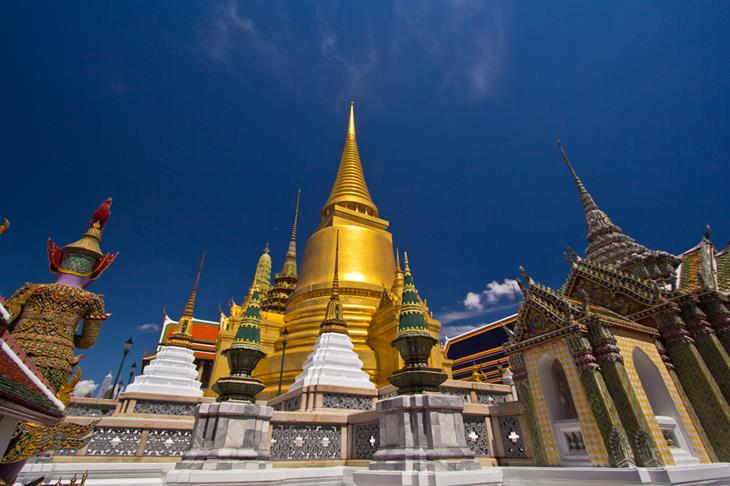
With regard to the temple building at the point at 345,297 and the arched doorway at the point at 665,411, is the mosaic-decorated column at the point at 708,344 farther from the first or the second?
the temple building at the point at 345,297

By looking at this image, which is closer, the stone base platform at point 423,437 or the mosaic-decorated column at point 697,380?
the stone base platform at point 423,437

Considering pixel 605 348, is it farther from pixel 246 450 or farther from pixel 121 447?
pixel 121 447

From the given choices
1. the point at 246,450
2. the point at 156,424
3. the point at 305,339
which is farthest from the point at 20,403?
the point at 305,339

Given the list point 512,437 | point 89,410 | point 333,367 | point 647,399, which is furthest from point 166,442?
point 647,399

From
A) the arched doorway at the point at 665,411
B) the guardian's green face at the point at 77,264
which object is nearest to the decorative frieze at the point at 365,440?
the arched doorway at the point at 665,411

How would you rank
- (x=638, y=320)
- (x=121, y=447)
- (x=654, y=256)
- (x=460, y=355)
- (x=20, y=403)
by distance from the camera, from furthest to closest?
(x=460, y=355), (x=654, y=256), (x=638, y=320), (x=121, y=447), (x=20, y=403)

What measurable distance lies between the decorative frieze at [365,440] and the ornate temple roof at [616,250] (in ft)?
29.9

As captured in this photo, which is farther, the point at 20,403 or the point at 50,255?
the point at 50,255

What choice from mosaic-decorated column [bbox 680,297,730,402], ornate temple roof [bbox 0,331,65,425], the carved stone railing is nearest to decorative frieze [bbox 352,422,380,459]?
the carved stone railing

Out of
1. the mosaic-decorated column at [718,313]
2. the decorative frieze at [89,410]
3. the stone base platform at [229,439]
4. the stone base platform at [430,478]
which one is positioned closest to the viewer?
the stone base platform at [430,478]

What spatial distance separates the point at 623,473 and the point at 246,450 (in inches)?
197

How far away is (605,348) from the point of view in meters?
6.26

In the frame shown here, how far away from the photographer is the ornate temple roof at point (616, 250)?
1035 cm

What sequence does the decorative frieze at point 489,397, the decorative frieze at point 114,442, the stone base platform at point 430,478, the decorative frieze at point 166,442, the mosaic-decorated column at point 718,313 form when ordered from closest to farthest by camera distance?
the stone base platform at point 430,478, the decorative frieze at point 114,442, the decorative frieze at point 166,442, the mosaic-decorated column at point 718,313, the decorative frieze at point 489,397
